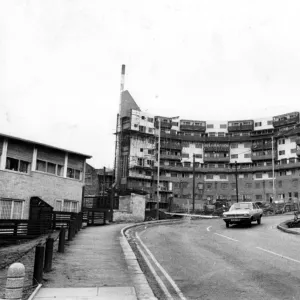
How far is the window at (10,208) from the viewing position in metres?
25.0

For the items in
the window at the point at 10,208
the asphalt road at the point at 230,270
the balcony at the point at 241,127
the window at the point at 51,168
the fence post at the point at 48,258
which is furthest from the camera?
the balcony at the point at 241,127

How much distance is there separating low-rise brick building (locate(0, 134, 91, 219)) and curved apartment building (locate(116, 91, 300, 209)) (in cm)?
5433

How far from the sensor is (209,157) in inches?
3853

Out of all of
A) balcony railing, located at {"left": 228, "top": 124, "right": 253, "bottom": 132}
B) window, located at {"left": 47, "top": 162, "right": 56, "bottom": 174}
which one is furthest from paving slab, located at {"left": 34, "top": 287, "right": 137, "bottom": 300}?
balcony railing, located at {"left": 228, "top": 124, "right": 253, "bottom": 132}

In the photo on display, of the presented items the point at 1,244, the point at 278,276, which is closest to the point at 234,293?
the point at 278,276

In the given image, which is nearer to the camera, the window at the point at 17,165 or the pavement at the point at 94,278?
the pavement at the point at 94,278

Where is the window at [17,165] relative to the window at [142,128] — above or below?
below

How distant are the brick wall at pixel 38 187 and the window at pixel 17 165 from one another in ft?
1.45

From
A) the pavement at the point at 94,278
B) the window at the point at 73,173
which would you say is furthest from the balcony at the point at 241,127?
the pavement at the point at 94,278

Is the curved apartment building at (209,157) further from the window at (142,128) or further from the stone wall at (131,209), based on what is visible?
the stone wall at (131,209)

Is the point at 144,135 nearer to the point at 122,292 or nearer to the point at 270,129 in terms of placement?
the point at 270,129

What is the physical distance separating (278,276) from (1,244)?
14.0 metres

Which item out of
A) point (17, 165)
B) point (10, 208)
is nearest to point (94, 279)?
point (10, 208)

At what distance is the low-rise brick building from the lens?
25.5 metres
